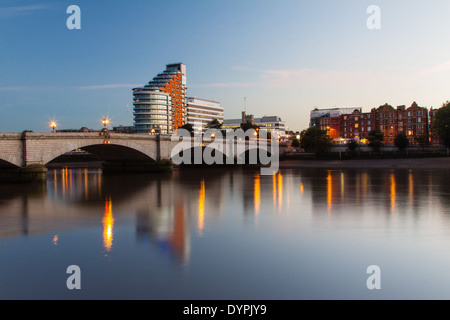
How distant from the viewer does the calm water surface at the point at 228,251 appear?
8.43m

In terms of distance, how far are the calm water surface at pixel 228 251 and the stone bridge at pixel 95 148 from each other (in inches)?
754

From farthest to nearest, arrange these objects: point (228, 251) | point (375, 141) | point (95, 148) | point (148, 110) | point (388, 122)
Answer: point (148, 110), point (388, 122), point (375, 141), point (95, 148), point (228, 251)

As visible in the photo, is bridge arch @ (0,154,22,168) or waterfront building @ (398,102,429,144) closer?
bridge arch @ (0,154,22,168)

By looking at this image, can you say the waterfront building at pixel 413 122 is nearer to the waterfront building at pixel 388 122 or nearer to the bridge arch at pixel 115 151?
the waterfront building at pixel 388 122

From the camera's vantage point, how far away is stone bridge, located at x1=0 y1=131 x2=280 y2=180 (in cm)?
3844

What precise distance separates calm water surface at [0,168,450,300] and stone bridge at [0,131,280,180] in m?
19.2

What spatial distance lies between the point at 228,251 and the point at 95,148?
141ft

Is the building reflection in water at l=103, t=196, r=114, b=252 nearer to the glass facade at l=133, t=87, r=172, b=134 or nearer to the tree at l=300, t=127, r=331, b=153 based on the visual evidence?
the tree at l=300, t=127, r=331, b=153

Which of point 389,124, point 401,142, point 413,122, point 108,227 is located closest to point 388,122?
point 389,124

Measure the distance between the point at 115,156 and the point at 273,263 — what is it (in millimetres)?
52122

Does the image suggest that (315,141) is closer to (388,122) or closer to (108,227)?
(388,122)

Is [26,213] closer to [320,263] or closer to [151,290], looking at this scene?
[151,290]

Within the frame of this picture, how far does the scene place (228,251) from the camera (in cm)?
1158

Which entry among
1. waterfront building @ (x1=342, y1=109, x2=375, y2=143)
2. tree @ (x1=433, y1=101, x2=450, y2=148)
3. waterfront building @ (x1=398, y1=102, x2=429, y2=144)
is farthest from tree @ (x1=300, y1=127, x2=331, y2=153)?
waterfront building @ (x1=398, y1=102, x2=429, y2=144)
